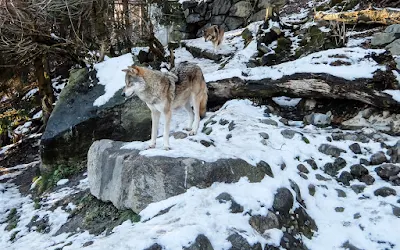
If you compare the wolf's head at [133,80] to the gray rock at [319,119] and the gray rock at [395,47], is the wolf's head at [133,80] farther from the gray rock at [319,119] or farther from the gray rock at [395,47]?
the gray rock at [395,47]

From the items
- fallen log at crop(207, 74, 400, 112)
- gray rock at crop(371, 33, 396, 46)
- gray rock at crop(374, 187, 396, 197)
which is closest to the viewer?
gray rock at crop(374, 187, 396, 197)

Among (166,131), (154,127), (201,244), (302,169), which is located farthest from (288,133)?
(201,244)

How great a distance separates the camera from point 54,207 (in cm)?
670

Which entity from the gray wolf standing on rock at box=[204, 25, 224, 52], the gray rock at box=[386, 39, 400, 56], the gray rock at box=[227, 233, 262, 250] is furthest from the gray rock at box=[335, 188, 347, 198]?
the gray wolf standing on rock at box=[204, 25, 224, 52]

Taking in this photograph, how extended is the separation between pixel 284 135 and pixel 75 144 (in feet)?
16.2

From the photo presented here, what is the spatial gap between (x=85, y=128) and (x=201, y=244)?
5.40 meters

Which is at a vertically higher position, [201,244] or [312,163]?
[201,244]

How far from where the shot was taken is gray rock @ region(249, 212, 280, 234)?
4.34 meters

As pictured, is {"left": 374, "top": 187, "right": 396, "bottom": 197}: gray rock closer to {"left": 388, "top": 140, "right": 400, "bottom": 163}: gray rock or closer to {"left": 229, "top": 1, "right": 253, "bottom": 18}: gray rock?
{"left": 388, "top": 140, "right": 400, "bottom": 163}: gray rock

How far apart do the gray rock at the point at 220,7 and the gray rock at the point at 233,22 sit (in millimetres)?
506

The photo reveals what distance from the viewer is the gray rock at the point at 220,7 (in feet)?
68.6

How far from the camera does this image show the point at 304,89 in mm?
7539

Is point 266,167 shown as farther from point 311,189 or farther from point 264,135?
point 264,135

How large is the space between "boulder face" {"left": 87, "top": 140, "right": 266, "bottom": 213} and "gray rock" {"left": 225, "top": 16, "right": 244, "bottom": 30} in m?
16.9
